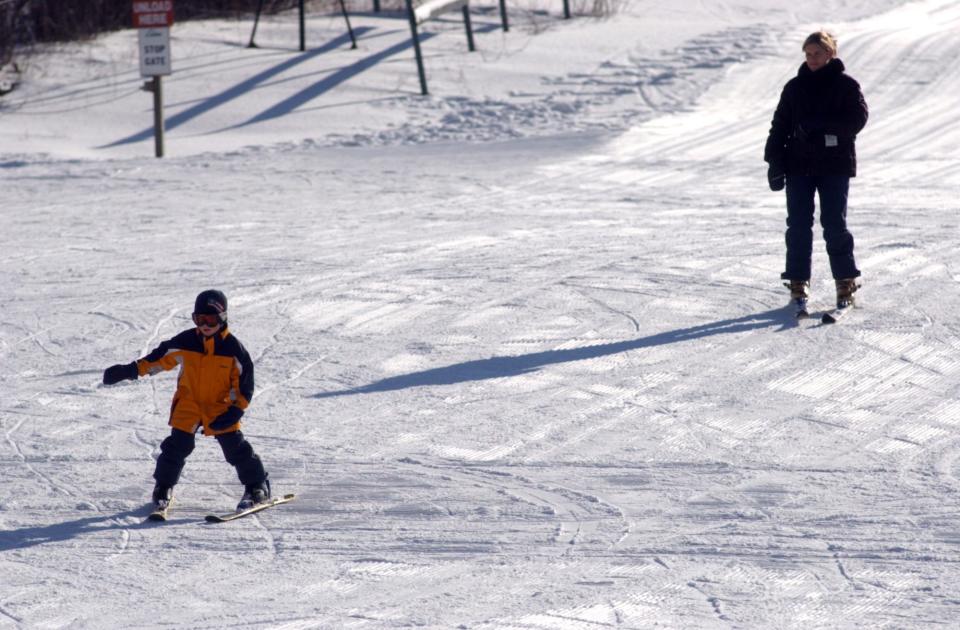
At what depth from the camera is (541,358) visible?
737 cm

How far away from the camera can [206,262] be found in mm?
9750

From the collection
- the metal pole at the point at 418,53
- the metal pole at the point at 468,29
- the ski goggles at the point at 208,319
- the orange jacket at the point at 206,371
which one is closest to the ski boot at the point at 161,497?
the orange jacket at the point at 206,371

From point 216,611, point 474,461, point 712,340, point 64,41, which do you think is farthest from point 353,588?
point 64,41

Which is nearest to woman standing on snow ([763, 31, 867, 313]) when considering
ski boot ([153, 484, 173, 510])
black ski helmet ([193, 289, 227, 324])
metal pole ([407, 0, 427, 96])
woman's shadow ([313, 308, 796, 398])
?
woman's shadow ([313, 308, 796, 398])

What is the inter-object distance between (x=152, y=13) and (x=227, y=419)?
984 cm

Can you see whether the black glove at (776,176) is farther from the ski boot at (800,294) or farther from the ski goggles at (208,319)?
the ski goggles at (208,319)

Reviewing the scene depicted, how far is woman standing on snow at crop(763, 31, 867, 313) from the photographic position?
24.5 ft

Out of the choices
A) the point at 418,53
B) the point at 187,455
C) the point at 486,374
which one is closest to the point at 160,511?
the point at 187,455

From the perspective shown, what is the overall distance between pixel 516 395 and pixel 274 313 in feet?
7.14

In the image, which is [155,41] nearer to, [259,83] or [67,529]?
[259,83]

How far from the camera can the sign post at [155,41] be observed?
13.9m

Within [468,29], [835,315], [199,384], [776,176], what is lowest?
[835,315]

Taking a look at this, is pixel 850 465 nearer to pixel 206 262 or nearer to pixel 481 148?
pixel 206 262

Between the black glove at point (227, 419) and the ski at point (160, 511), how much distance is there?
0.37 meters
